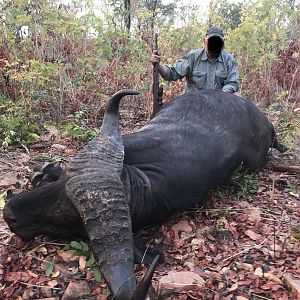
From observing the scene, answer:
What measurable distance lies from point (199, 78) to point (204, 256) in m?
3.38

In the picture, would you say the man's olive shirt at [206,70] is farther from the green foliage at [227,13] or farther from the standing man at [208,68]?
the green foliage at [227,13]

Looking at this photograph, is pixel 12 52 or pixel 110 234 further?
pixel 12 52

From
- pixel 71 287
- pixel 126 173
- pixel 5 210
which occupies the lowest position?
pixel 71 287

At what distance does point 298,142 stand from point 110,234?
11.8 ft

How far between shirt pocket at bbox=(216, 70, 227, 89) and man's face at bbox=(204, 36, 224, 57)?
246 millimetres

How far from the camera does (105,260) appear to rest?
2.33 meters

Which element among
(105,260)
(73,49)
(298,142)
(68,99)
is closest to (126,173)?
(105,260)

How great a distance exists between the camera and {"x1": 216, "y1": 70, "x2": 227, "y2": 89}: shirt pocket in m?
5.97

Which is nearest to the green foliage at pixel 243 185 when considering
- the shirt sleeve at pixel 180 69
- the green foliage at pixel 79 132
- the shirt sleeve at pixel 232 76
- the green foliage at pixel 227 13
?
the green foliage at pixel 79 132

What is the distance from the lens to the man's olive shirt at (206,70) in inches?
234

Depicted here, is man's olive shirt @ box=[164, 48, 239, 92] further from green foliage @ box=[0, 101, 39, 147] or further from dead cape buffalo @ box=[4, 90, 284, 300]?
green foliage @ box=[0, 101, 39, 147]

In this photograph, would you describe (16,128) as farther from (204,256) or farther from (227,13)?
(227,13)

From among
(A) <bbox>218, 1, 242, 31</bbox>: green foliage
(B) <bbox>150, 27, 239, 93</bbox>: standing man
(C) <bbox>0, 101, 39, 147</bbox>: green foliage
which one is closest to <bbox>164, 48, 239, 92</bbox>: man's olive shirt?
(B) <bbox>150, 27, 239, 93</bbox>: standing man

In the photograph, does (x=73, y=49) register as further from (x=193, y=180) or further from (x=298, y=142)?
(x=193, y=180)
